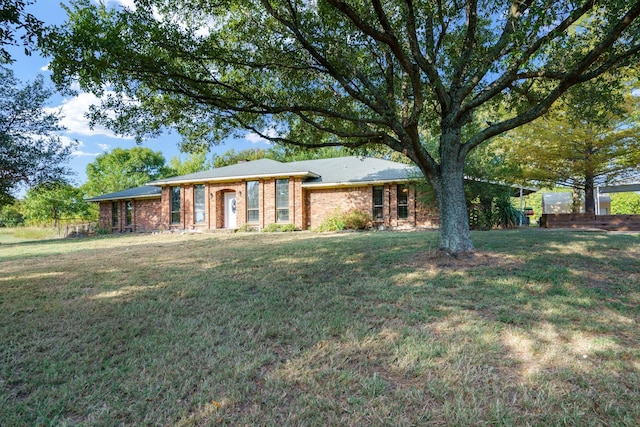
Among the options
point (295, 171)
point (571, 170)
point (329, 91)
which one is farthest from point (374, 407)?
point (571, 170)

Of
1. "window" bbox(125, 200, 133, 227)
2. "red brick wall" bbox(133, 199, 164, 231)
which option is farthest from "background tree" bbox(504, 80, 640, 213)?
"window" bbox(125, 200, 133, 227)

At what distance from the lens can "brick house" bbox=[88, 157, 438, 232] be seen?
1683 cm

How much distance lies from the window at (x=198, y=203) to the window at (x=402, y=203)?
38.1ft

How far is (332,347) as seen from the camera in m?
3.29

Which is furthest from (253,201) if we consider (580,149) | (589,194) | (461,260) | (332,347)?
(589,194)

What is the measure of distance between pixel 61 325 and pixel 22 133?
16698 millimetres

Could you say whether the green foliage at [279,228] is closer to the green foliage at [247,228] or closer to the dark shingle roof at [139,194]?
the green foliage at [247,228]

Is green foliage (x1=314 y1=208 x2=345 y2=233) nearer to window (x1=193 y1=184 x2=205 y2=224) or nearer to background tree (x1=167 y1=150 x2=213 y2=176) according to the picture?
window (x1=193 y1=184 x2=205 y2=224)

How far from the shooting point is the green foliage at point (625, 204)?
26.0 metres

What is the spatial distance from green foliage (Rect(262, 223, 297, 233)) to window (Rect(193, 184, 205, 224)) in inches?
203

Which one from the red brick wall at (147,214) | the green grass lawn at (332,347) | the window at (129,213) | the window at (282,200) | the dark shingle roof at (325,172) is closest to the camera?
the green grass lawn at (332,347)

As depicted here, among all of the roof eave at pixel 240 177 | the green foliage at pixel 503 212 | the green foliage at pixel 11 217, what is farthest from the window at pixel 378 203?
the green foliage at pixel 11 217

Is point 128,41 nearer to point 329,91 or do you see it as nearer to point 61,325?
point 329,91

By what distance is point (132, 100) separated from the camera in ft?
27.1
